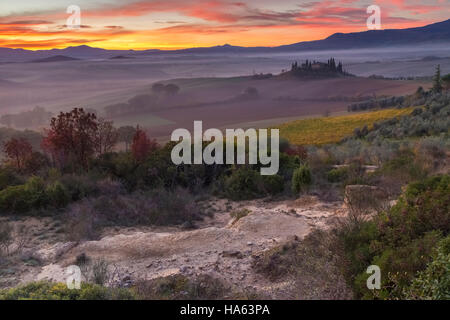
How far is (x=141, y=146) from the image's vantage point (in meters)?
18.5

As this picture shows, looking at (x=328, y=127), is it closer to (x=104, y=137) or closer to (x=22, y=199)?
(x=104, y=137)

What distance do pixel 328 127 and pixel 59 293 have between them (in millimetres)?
33873

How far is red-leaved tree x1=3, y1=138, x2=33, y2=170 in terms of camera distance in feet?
59.8

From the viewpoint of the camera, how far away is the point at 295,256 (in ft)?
27.4

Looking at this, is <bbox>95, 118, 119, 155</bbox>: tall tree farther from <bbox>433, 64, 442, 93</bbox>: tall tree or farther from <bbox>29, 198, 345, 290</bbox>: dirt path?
<bbox>433, 64, 442, 93</bbox>: tall tree

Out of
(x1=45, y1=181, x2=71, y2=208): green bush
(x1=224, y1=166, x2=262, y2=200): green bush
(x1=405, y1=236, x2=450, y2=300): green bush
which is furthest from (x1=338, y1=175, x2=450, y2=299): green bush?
(x1=45, y1=181, x2=71, y2=208): green bush

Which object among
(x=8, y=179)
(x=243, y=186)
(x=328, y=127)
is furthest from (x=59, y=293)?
(x=328, y=127)

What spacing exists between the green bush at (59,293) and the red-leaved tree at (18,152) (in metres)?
14.3

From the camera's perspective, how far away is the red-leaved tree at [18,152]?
1822 centimetres

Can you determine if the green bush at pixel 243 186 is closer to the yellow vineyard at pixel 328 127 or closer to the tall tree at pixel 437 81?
the yellow vineyard at pixel 328 127

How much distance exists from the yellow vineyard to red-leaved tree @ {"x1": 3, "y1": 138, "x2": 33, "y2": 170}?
60.8 feet

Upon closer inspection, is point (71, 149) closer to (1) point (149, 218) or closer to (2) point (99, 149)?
(2) point (99, 149)

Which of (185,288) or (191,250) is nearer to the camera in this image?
(185,288)
